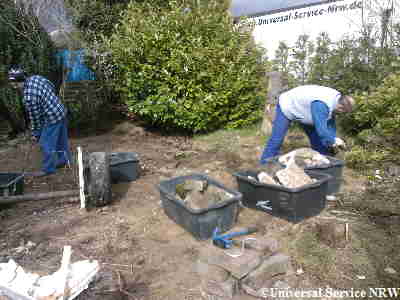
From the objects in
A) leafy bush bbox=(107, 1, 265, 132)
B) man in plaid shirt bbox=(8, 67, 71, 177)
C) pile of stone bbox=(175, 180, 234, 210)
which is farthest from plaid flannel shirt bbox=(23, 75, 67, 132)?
pile of stone bbox=(175, 180, 234, 210)

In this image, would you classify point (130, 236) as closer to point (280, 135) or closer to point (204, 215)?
point (204, 215)

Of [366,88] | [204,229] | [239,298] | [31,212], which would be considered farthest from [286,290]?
[366,88]

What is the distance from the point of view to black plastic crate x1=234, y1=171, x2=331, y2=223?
10.2 ft

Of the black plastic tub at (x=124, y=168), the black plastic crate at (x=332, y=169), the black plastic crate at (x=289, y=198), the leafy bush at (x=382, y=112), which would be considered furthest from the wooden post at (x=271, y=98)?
the black plastic crate at (x=289, y=198)

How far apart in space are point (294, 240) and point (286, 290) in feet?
2.11

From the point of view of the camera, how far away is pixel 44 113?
502 centimetres

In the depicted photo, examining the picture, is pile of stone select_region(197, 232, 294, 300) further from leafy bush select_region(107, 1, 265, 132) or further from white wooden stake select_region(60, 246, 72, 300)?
leafy bush select_region(107, 1, 265, 132)

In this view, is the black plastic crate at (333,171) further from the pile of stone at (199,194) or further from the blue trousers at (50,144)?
the blue trousers at (50,144)

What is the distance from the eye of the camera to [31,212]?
388cm

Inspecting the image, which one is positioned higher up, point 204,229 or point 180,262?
point 204,229

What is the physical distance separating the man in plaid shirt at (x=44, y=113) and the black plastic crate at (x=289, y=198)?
117 inches

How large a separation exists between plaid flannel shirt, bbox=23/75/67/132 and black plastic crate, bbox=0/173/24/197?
1.22 meters

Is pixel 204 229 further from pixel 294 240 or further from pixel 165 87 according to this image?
pixel 165 87

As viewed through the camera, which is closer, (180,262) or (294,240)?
(180,262)
